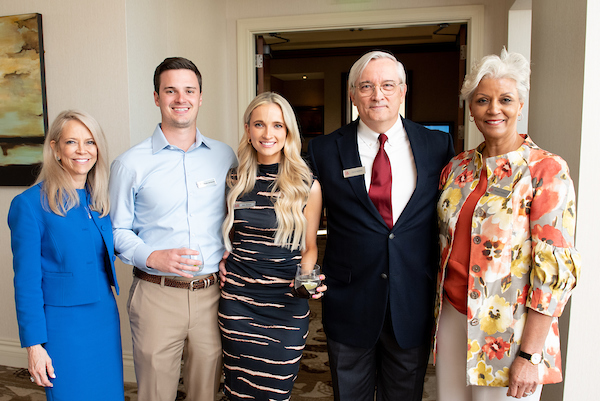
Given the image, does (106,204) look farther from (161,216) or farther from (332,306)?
(332,306)

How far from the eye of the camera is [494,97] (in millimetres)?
1576

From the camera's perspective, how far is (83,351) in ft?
5.73

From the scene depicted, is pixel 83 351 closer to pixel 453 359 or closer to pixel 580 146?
pixel 453 359

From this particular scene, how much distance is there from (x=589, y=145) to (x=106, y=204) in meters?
2.02

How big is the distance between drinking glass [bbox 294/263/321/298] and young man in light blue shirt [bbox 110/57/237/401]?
517mm

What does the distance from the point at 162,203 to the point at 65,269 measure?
18.4 inches

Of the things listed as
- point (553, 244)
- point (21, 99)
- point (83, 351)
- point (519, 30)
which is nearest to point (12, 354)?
point (21, 99)

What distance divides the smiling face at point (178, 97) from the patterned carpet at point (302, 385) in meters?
1.89

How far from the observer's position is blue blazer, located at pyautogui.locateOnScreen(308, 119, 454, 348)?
1813mm

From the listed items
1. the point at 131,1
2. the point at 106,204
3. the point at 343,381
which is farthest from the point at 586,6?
the point at 131,1

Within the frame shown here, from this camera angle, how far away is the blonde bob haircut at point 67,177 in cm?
173

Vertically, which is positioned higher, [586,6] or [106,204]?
[586,6]

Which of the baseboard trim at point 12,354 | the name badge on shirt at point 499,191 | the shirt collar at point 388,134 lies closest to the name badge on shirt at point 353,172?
the shirt collar at point 388,134

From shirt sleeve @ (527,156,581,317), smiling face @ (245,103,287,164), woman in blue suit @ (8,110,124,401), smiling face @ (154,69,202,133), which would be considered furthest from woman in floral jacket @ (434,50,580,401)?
woman in blue suit @ (8,110,124,401)
